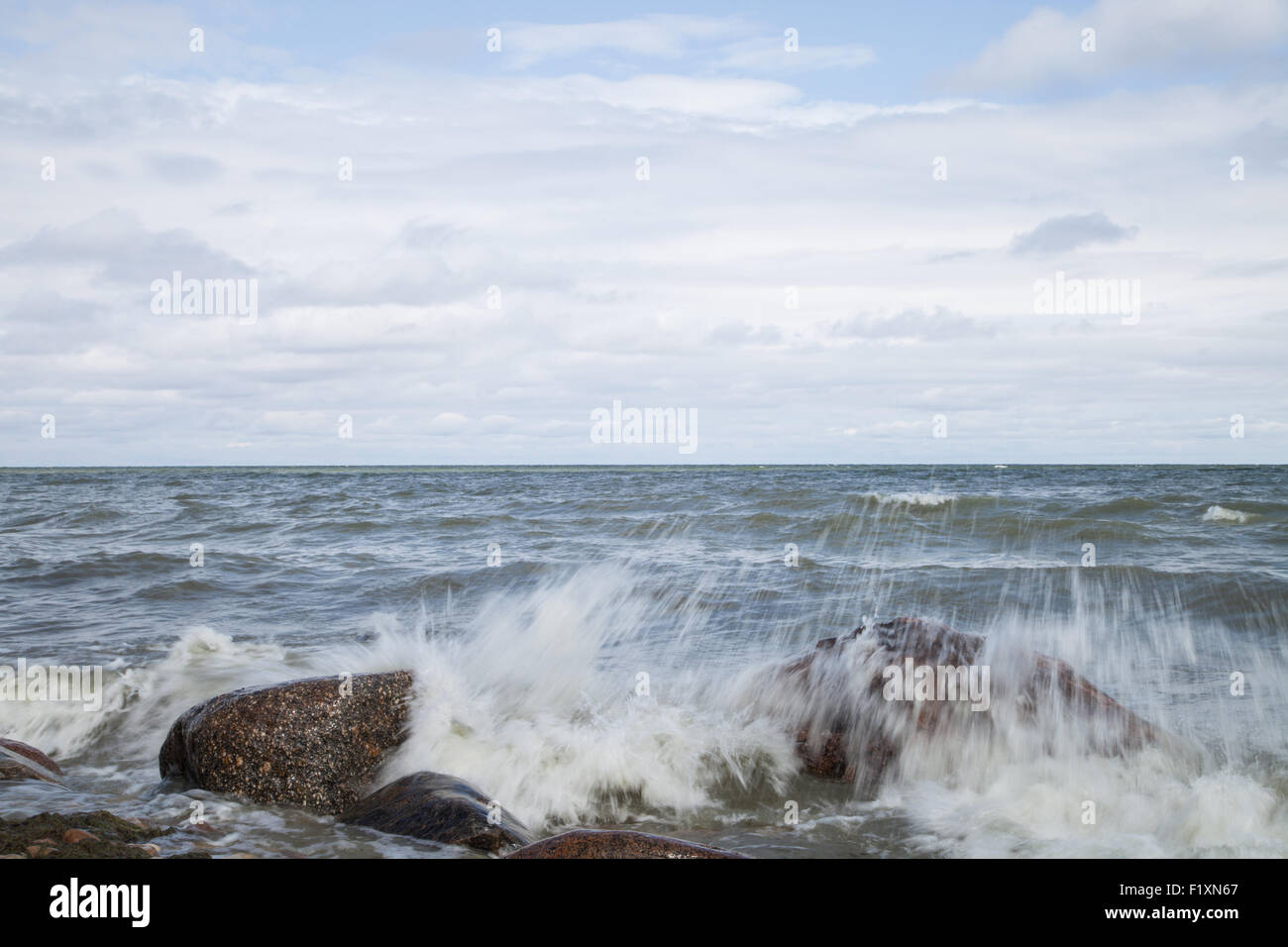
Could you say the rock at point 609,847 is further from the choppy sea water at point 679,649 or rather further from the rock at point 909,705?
the rock at point 909,705

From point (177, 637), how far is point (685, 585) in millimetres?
6578

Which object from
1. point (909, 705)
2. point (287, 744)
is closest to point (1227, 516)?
point (909, 705)

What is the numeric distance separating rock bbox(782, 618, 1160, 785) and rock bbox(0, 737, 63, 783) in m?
5.19

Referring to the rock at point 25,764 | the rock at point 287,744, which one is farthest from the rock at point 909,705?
the rock at point 25,764

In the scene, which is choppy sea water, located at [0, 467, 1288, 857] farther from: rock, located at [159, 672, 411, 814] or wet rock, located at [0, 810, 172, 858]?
wet rock, located at [0, 810, 172, 858]

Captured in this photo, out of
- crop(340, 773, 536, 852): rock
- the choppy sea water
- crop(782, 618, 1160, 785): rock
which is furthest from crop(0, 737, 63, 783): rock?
crop(782, 618, 1160, 785): rock

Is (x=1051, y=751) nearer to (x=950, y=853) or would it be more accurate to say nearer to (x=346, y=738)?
(x=950, y=853)

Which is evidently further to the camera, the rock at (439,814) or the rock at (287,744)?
the rock at (287,744)

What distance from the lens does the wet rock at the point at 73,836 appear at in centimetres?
414

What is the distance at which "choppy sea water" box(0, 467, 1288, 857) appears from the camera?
5.66m

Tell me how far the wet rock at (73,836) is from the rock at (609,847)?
1903 mm

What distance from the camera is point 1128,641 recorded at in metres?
9.81

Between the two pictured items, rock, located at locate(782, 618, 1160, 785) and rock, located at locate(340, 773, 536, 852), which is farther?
rock, located at locate(782, 618, 1160, 785)
